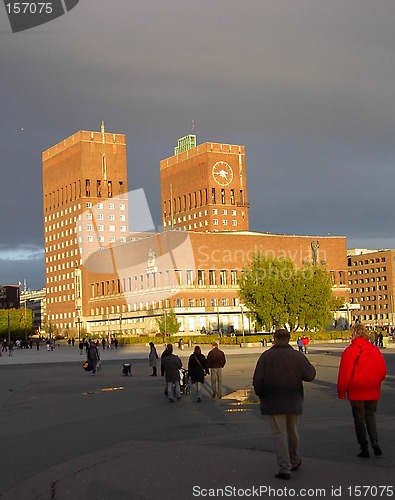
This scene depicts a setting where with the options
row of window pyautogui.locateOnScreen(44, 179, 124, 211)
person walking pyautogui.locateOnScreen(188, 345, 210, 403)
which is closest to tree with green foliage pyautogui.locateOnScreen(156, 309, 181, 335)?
row of window pyautogui.locateOnScreen(44, 179, 124, 211)

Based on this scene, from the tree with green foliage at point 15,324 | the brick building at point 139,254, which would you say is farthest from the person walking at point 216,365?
the tree with green foliage at point 15,324

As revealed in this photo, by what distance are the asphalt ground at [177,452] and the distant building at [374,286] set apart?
159515 millimetres

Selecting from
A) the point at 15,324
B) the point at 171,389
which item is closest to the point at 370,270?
the point at 15,324

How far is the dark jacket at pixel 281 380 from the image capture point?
10.2 meters

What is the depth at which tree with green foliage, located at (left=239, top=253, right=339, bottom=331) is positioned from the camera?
303ft

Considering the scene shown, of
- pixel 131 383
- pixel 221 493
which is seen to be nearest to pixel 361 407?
pixel 221 493

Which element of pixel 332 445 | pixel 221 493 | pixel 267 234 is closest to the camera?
pixel 221 493

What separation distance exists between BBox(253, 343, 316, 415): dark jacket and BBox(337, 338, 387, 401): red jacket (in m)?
1.00

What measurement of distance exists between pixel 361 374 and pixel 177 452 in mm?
3314

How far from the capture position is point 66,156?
650 ft

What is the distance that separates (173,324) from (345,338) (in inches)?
1121

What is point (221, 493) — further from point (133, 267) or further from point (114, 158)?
point (114, 158)

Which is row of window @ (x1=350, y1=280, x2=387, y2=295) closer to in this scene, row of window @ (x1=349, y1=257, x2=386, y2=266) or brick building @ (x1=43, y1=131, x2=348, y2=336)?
row of window @ (x1=349, y1=257, x2=386, y2=266)

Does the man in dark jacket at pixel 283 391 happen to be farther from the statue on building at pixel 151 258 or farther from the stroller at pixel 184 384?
the statue on building at pixel 151 258
